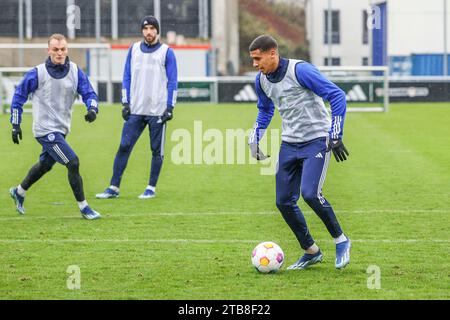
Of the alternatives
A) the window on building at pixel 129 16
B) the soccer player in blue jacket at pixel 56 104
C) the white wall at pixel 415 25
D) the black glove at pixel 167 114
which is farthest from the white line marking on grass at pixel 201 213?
the window on building at pixel 129 16

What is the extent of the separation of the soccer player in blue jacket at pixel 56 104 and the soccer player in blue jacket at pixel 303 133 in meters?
3.36

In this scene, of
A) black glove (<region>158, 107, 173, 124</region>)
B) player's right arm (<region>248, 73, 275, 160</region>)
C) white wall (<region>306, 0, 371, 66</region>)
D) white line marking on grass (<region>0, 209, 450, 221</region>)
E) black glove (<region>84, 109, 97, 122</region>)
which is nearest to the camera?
player's right arm (<region>248, 73, 275, 160</region>)

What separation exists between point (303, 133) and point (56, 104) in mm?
4006

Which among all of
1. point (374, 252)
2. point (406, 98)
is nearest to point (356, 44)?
point (406, 98)

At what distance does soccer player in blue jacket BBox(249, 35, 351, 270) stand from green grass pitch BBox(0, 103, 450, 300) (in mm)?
341

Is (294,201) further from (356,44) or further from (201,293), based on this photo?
(356,44)

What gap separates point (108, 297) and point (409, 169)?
34.4 ft

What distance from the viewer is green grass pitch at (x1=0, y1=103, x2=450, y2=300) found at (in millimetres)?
7781

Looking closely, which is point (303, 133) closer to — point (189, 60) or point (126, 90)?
point (126, 90)

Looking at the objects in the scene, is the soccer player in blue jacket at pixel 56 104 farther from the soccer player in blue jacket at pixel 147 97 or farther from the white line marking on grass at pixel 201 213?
the soccer player in blue jacket at pixel 147 97

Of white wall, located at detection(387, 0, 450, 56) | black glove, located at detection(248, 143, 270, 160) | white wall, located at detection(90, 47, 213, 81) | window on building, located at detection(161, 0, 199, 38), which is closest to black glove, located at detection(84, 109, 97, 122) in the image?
black glove, located at detection(248, 143, 270, 160)

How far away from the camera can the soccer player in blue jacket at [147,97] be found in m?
13.5

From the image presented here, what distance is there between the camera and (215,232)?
10.6 m

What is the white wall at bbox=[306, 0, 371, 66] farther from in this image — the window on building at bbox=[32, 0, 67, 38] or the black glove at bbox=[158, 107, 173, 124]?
the black glove at bbox=[158, 107, 173, 124]
